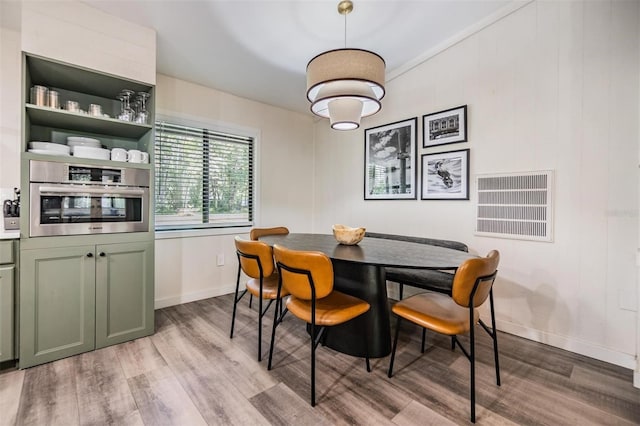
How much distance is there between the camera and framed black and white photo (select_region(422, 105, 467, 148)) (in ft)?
8.87

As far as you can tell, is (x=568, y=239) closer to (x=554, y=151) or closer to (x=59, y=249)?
(x=554, y=151)

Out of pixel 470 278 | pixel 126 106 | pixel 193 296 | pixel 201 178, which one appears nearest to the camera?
pixel 470 278

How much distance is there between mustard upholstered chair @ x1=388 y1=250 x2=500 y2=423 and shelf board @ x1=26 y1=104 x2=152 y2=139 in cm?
255

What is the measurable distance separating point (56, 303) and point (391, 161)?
334 cm

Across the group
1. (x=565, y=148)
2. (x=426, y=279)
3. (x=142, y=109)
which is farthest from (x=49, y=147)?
(x=565, y=148)

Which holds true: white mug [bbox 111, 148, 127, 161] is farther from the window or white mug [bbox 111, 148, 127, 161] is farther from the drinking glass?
the window

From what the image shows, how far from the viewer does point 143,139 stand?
2570 mm

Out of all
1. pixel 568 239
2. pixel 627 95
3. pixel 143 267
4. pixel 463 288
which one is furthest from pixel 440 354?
pixel 143 267

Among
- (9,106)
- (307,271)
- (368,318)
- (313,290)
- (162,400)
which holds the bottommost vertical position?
(162,400)

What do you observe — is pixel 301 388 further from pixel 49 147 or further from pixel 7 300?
pixel 49 147

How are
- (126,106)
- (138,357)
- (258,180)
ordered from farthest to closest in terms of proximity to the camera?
(258,180), (126,106), (138,357)

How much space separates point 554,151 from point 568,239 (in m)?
0.69

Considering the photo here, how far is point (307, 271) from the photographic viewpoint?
1.59 metres

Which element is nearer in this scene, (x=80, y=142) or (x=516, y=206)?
(x=80, y=142)
